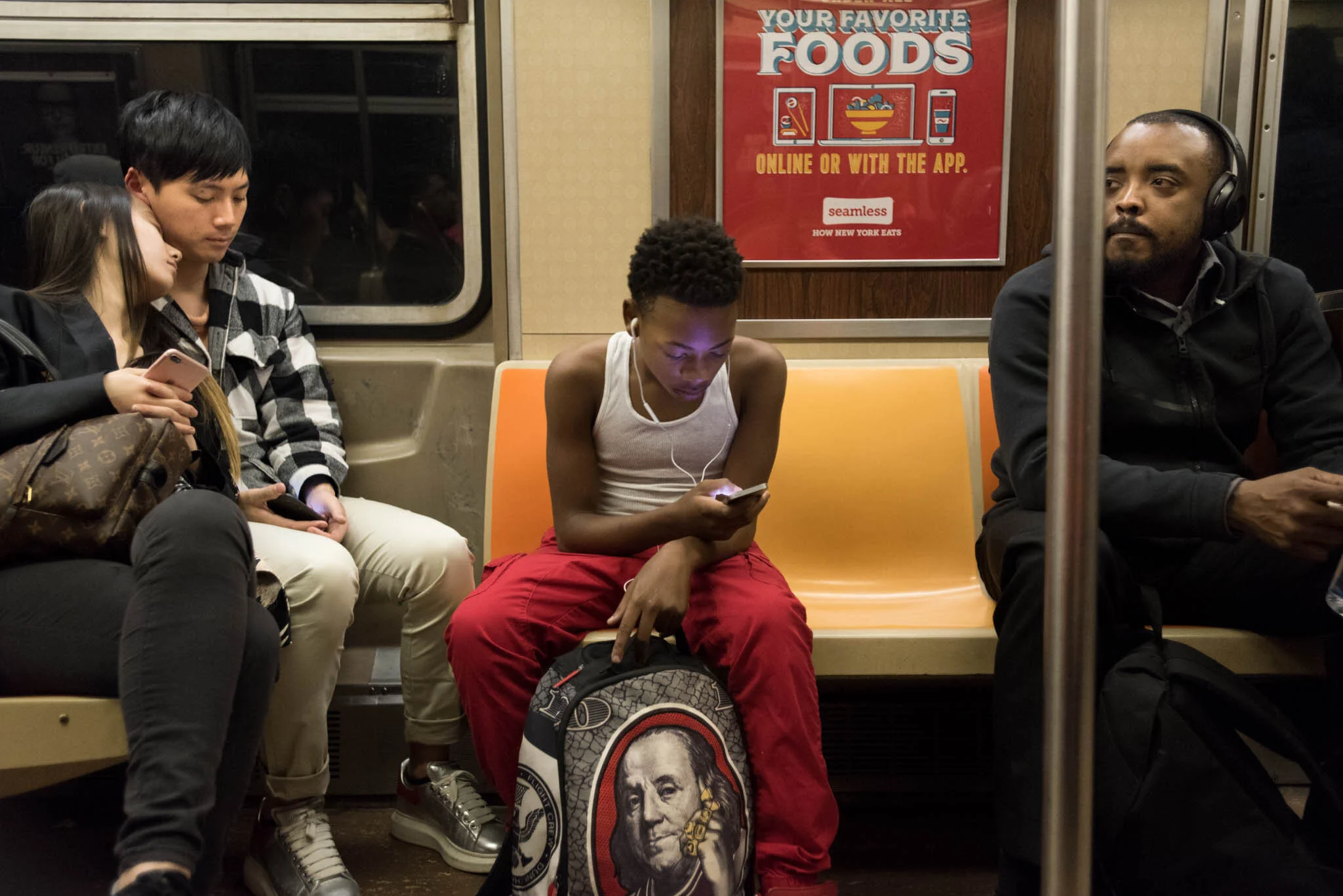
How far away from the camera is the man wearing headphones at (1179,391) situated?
2047 mm

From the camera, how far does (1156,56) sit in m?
2.79

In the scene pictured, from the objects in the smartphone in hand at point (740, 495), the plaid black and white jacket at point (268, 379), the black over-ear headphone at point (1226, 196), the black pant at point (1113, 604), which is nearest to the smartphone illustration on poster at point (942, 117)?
the black over-ear headphone at point (1226, 196)

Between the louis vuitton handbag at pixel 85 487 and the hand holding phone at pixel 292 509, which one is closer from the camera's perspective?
the louis vuitton handbag at pixel 85 487

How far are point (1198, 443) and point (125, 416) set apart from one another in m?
2.11

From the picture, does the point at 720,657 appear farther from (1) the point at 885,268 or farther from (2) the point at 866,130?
(2) the point at 866,130

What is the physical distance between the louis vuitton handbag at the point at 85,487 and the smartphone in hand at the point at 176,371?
0.12m

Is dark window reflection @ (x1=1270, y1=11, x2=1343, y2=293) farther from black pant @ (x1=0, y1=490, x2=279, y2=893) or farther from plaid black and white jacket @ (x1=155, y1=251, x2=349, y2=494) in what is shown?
black pant @ (x1=0, y1=490, x2=279, y2=893)

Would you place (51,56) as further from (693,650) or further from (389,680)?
(693,650)

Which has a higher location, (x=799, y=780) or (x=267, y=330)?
(x=267, y=330)

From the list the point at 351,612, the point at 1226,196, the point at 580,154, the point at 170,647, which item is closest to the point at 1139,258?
the point at 1226,196

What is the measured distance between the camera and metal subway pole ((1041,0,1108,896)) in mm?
1017

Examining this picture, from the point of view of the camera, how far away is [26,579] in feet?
5.77

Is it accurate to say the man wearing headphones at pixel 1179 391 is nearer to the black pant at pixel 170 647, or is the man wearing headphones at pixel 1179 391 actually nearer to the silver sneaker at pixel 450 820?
the silver sneaker at pixel 450 820

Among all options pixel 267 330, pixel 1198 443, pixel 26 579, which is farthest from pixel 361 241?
pixel 1198 443
